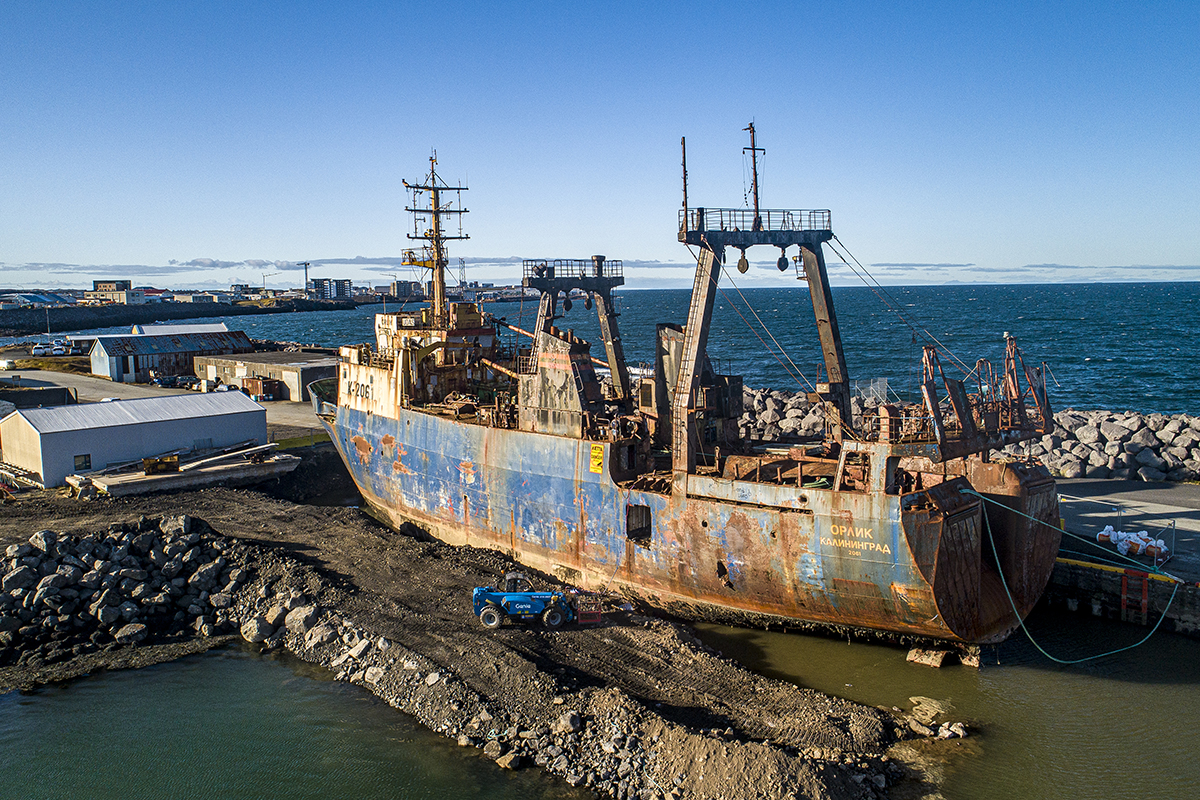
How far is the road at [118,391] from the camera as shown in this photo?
4088cm

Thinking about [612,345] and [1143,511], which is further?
[612,345]

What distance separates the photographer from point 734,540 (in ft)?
58.7

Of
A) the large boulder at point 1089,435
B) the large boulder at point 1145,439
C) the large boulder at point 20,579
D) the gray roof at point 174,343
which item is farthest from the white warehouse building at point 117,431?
the large boulder at point 1145,439

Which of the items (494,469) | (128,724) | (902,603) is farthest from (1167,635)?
(128,724)

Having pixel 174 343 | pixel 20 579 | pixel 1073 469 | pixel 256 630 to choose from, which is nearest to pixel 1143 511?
pixel 1073 469

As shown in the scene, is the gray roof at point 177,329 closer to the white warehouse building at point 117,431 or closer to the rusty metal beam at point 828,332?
the white warehouse building at point 117,431

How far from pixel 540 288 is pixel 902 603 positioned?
12989 mm

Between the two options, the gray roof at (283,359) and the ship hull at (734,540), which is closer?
the ship hull at (734,540)

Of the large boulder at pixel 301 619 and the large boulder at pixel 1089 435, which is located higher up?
the large boulder at pixel 1089 435

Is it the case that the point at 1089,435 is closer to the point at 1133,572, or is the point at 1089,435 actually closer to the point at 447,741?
the point at 1133,572

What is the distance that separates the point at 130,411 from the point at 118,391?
19940 millimetres

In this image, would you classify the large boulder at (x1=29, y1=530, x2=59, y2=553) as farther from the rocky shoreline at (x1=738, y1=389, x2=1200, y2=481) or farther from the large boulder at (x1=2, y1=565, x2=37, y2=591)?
the rocky shoreline at (x1=738, y1=389, x2=1200, y2=481)

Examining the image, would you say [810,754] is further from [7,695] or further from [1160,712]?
[7,695]

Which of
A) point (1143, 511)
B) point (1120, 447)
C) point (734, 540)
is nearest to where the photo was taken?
point (734, 540)
